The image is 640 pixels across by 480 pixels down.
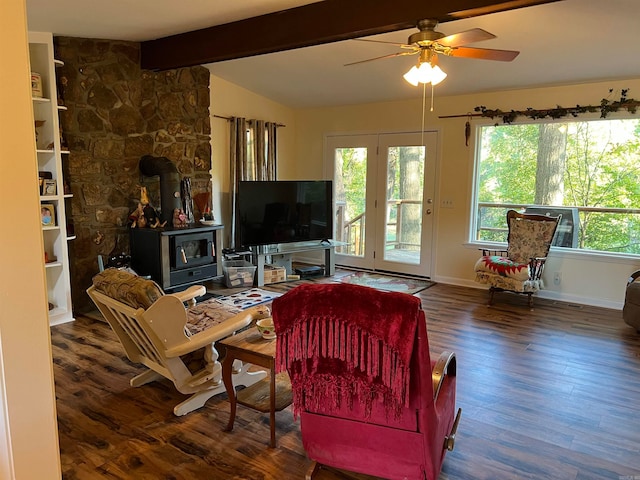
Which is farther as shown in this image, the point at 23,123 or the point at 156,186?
the point at 156,186

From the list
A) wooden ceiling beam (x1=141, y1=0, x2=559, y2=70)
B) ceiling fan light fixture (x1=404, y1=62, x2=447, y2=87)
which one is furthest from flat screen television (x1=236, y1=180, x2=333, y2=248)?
ceiling fan light fixture (x1=404, y1=62, x2=447, y2=87)

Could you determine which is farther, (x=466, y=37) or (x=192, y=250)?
(x=192, y=250)

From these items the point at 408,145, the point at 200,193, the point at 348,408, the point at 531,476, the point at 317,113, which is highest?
the point at 317,113

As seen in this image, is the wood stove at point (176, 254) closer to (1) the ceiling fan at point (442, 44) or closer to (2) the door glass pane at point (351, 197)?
(2) the door glass pane at point (351, 197)

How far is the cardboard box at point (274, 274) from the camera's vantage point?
586 cm

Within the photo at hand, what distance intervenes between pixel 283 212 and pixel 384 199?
143cm

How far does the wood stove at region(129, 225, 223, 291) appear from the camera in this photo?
465 centimetres

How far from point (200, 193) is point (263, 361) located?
3634 millimetres

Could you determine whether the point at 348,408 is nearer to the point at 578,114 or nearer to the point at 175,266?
the point at 175,266

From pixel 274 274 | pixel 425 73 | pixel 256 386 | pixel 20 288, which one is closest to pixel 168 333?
pixel 256 386

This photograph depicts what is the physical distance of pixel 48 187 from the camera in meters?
4.11

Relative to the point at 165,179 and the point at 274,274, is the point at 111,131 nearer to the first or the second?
the point at 165,179

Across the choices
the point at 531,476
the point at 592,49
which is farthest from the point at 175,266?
the point at 592,49

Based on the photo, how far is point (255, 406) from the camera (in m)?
2.50
